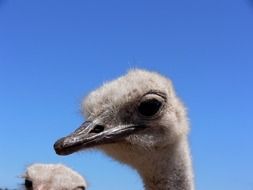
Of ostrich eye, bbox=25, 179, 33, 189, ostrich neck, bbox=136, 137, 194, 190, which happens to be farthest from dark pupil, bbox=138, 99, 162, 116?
ostrich eye, bbox=25, 179, 33, 189

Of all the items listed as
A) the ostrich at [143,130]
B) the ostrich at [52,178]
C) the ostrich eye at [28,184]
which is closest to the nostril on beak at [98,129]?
the ostrich at [143,130]

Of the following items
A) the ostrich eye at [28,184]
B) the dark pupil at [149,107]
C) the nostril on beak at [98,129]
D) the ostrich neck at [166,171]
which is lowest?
the ostrich neck at [166,171]

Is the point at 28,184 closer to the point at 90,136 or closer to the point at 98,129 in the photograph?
the point at 98,129

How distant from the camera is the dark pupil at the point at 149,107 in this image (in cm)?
633

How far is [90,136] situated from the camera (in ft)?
19.8

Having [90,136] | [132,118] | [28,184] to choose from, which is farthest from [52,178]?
[90,136]

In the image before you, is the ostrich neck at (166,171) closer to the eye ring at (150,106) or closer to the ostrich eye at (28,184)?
the eye ring at (150,106)

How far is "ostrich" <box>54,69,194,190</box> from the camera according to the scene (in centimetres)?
621

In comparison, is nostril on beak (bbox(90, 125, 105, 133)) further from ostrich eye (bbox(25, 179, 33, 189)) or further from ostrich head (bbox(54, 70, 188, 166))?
ostrich eye (bbox(25, 179, 33, 189))

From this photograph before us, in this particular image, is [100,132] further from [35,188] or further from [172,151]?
[35,188]

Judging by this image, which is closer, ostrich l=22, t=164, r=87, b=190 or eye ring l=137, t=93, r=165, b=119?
eye ring l=137, t=93, r=165, b=119

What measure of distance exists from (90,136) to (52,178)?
2.53m

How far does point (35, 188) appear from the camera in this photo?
8.25 m

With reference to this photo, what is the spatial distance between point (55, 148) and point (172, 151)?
1.11 meters
